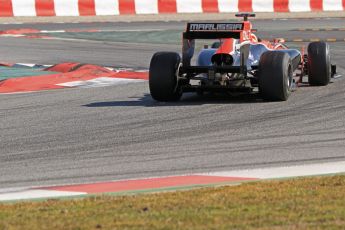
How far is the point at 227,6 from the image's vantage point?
28.8 meters

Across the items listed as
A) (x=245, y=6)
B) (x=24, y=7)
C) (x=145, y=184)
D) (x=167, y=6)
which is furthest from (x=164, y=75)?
(x=245, y=6)

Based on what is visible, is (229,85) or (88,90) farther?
(88,90)

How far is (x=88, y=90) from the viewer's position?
15.5 m

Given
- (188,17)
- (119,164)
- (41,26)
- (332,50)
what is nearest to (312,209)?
(119,164)

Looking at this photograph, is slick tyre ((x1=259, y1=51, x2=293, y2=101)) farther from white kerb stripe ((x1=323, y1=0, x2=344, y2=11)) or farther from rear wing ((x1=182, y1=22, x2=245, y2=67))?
white kerb stripe ((x1=323, y1=0, x2=344, y2=11))

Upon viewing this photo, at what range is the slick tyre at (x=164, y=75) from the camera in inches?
534

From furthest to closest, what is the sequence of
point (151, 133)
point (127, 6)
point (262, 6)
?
point (262, 6) < point (127, 6) < point (151, 133)

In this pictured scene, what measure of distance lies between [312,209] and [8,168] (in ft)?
10.3

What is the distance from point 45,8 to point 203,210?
72.3 feet

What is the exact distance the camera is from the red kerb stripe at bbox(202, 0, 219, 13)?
94.4 ft

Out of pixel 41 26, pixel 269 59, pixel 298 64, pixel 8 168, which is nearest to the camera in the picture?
pixel 8 168

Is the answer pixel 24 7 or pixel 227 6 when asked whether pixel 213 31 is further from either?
pixel 227 6

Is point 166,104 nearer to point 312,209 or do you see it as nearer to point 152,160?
point 152,160

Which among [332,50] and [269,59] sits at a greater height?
[269,59]
